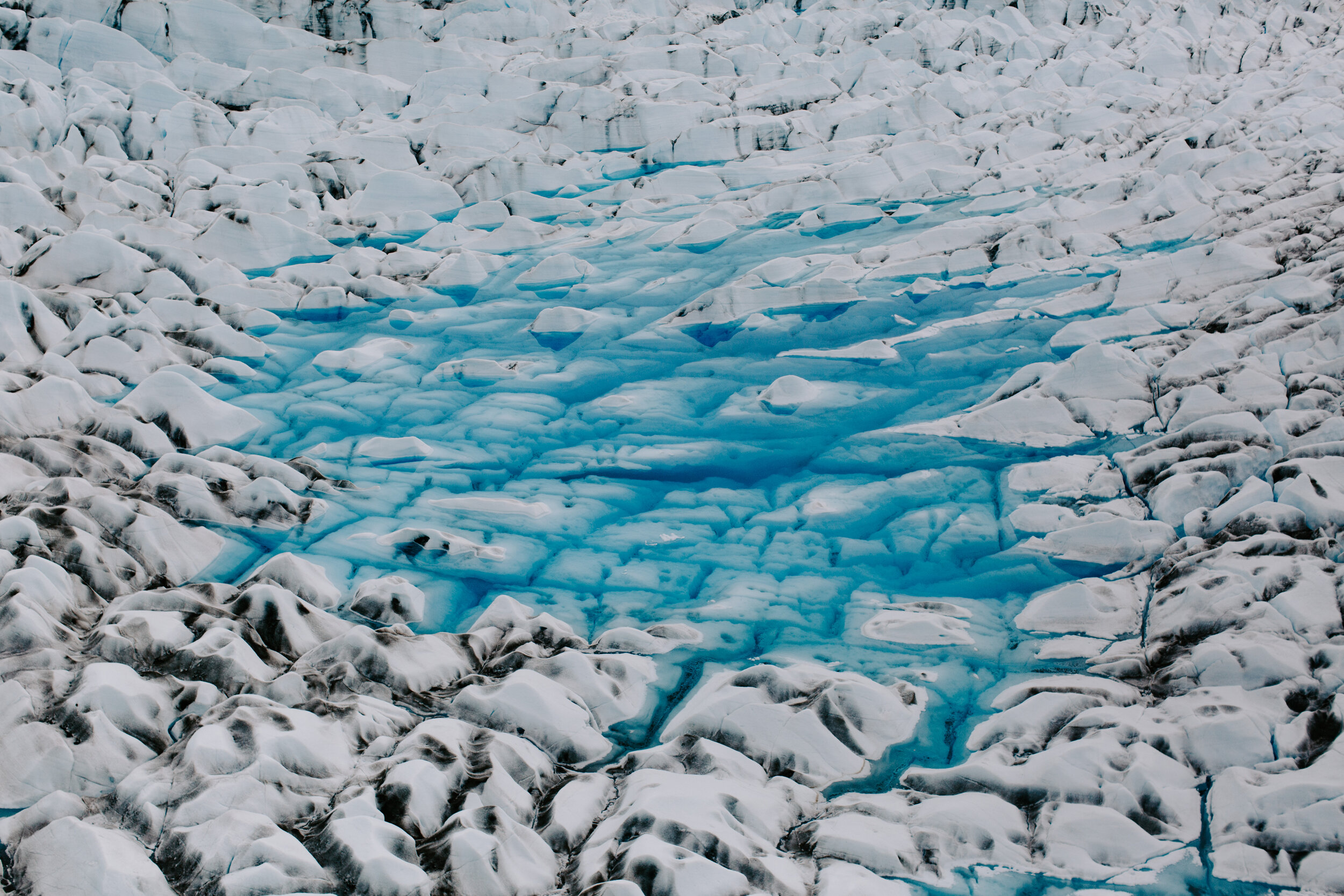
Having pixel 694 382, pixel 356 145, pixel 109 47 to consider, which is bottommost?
pixel 694 382

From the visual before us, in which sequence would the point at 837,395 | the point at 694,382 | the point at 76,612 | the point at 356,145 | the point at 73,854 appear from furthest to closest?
the point at 356,145
the point at 694,382
the point at 837,395
the point at 76,612
the point at 73,854

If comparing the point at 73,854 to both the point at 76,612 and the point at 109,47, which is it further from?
the point at 109,47

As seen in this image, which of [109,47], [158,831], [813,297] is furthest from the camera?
[109,47]

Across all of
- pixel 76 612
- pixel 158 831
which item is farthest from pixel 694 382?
pixel 158 831

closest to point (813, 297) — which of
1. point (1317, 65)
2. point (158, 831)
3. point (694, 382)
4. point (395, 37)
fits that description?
point (694, 382)

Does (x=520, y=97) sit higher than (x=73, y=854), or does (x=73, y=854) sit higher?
(x=520, y=97)

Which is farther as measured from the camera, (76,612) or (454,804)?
(76,612)
